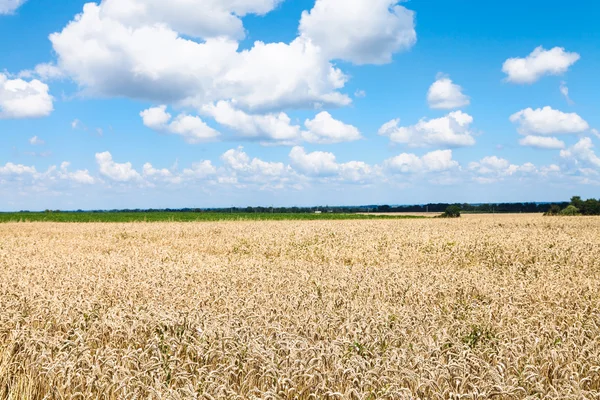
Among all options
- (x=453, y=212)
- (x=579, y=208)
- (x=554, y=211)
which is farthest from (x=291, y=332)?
(x=453, y=212)

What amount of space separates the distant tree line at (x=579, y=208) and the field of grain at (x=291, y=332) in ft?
191

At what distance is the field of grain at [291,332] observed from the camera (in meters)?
4.29

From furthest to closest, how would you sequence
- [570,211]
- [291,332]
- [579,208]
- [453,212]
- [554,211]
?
[453,212] → [554,211] → [579,208] → [570,211] → [291,332]

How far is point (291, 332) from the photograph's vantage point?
5.92 meters

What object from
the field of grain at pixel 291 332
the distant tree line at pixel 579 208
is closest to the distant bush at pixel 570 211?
the distant tree line at pixel 579 208

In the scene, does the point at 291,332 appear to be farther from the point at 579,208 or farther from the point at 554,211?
the point at 579,208

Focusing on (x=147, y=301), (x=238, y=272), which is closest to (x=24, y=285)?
(x=147, y=301)

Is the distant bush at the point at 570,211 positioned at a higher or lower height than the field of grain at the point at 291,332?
higher

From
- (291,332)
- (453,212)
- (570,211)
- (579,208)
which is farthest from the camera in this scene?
(453,212)

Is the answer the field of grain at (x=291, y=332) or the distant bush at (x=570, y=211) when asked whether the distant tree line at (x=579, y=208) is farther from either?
the field of grain at (x=291, y=332)

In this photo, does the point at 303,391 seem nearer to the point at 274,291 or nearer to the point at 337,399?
the point at 337,399

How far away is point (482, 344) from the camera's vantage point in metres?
5.72

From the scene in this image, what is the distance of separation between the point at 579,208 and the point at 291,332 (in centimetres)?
7098

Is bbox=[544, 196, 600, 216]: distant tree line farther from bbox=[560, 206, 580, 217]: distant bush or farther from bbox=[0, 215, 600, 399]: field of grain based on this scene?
bbox=[0, 215, 600, 399]: field of grain
